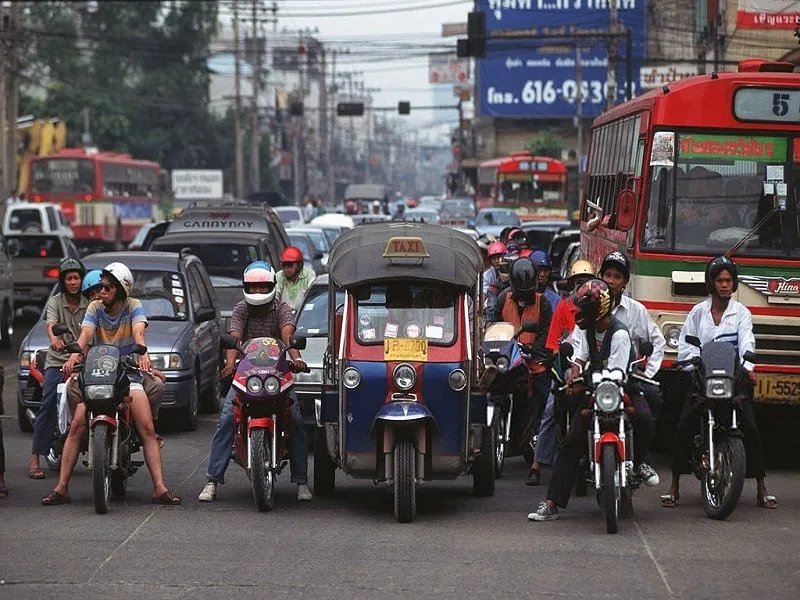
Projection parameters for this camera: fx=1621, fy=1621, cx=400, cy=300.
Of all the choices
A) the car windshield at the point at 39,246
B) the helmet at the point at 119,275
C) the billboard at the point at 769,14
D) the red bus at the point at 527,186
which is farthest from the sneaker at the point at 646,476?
the red bus at the point at 527,186

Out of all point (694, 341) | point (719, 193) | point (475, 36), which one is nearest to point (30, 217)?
point (475, 36)

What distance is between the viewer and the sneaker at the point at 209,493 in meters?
11.3

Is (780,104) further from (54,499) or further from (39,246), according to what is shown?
(39,246)

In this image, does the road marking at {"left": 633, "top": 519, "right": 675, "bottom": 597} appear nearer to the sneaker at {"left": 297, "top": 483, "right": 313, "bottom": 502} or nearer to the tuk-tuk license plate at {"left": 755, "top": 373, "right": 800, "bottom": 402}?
the sneaker at {"left": 297, "top": 483, "right": 313, "bottom": 502}

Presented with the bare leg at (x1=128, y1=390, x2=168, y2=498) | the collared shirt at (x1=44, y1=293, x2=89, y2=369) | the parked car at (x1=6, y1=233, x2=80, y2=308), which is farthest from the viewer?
the parked car at (x1=6, y1=233, x2=80, y2=308)

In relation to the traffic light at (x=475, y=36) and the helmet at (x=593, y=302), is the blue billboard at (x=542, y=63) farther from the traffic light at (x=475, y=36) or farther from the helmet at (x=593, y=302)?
the helmet at (x=593, y=302)

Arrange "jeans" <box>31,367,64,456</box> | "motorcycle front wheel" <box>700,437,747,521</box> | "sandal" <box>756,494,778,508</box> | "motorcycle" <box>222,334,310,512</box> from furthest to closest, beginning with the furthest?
"jeans" <box>31,367,64,456</box>, "sandal" <box>756,494,778,508</box>, "motorcycle" <box>222,334,310,512</box>, "motorcycle front wheel" <box>700,437,747,521</box>

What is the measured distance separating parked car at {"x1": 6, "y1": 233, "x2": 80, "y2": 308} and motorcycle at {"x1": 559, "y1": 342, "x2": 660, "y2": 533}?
21.4 m

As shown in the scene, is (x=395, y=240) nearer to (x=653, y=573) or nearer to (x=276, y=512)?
(x=276, y=512)

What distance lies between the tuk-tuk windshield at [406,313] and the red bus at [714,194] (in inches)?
117

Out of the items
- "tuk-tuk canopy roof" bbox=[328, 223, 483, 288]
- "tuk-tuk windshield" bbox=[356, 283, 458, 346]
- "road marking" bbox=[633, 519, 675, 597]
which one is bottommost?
"road marking" bbox=[633, 519, 675, 597]

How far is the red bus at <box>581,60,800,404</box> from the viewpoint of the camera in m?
13.3

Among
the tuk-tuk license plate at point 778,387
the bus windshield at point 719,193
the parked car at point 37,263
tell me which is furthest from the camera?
the parked car at point 37,263

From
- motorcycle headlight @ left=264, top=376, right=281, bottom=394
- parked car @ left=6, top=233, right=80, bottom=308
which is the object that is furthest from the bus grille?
parked car @ left=6, top=233, right=80, bottom=308
